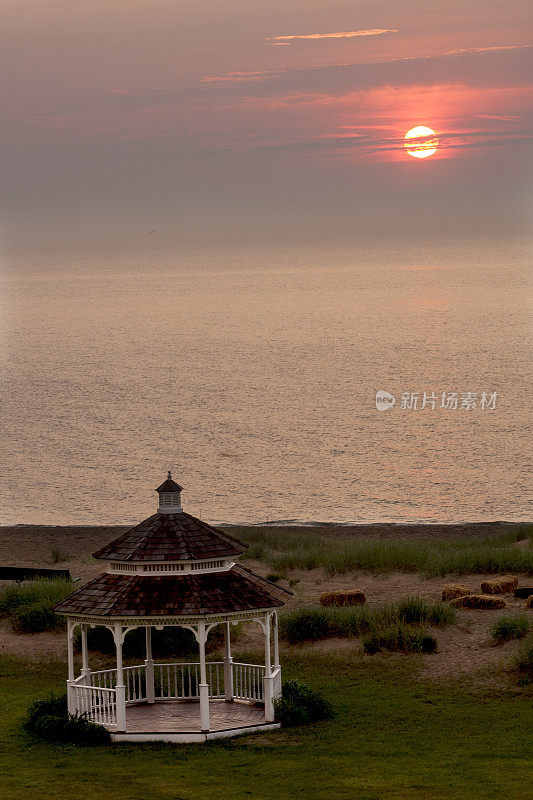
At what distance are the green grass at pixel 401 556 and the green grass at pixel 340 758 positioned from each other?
35.8 ft

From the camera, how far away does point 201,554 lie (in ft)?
73.0

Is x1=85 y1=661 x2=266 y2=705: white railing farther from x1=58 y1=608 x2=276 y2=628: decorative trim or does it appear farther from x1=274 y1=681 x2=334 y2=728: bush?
x1=58 y1=608 x2=276 y2=628: decorative trim

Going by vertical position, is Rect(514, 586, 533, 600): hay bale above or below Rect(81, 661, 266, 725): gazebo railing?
above

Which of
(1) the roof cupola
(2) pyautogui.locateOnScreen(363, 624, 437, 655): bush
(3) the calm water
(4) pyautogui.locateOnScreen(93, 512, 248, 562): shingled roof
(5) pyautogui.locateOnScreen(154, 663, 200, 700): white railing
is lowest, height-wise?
(5) pyautogui.locateOnScreen(154, 663, 200, 700): white railing

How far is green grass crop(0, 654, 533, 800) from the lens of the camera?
18.5 m

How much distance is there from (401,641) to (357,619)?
1.81 meters

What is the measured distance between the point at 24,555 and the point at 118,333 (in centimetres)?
15243

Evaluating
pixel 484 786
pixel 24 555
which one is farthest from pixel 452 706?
pixel 24 555

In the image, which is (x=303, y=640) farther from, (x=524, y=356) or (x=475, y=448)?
(x=524, y=356)

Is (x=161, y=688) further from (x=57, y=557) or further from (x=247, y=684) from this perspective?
(x=57, y=557)

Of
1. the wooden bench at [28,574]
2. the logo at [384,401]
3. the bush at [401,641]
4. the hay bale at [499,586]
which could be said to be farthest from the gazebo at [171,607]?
the logo at [384,401]

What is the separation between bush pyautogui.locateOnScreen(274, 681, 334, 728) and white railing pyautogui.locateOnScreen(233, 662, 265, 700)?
1.94 feet

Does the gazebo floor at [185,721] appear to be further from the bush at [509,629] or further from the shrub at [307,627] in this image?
the bush at [509,629]

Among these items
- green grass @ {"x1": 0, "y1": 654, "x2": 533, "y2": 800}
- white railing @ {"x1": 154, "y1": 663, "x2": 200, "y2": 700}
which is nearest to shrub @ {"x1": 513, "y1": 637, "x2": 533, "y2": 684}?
green grass @ {"x1": 0, "y1": 654, "x2": 533, "y2": 800}
